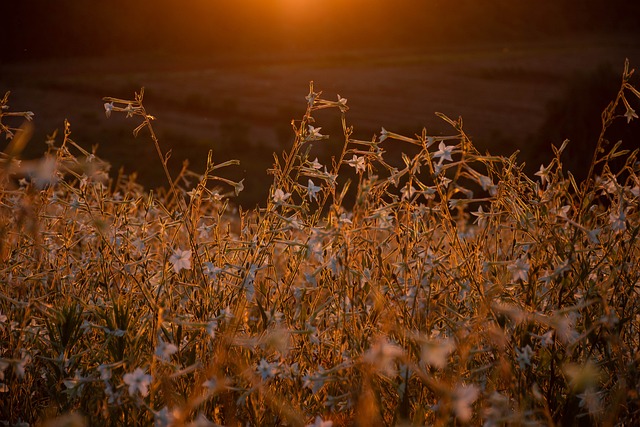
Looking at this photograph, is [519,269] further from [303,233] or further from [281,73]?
[281,73]

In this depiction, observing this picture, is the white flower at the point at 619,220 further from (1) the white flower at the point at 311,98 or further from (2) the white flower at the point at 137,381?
(2) the white flower at the point at 137,381

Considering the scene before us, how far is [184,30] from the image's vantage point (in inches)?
2136

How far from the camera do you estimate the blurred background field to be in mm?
21297

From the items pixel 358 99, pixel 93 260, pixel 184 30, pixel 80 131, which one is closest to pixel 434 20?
pixel 184 30

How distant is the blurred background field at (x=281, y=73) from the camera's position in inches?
838

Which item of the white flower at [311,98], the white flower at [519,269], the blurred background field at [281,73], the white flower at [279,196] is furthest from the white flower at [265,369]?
the blurred background field at [281,73]

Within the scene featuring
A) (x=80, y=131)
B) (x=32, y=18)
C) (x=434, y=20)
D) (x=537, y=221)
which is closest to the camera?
(x=537, y=221)

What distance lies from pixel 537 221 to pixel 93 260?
65.0 inches

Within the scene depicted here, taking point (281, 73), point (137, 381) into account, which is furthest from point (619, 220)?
point (281, 73)

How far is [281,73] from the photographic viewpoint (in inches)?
1553

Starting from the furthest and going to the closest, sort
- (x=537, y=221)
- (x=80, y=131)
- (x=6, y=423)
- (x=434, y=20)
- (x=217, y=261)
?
(x=434, y=20), (x=80, y=131), (x=217, y=261), (x=537, y=221), (x=6, y=423)

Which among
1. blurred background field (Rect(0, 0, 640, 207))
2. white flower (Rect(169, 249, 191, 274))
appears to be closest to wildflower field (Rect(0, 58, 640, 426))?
white flower (Rect(169, 249, 191, 274))

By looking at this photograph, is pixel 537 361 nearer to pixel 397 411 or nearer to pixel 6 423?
pixel 397 411

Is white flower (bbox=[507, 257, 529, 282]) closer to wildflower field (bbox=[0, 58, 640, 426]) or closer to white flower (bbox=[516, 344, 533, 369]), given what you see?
wildflower field (bbox=[0, 58, 640, 426])
